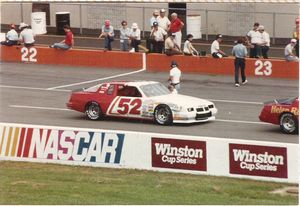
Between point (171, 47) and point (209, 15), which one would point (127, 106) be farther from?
point (209, 15)

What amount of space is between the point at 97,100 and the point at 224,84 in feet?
22.2

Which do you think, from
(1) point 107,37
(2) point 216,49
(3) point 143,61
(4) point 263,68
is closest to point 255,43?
(4) point 263,68

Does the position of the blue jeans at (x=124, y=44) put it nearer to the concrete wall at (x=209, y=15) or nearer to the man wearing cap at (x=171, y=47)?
the man wearing cap at (x=171, y=47)

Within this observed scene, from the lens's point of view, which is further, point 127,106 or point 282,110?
point 127,106

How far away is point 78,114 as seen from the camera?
27.6 metres

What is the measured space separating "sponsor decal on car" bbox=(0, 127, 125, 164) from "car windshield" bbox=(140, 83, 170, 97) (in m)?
4.71

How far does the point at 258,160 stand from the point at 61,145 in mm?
4795

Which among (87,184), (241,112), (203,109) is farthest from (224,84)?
(87,184)

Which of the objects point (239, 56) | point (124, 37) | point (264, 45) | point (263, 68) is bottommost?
point (263, 68)

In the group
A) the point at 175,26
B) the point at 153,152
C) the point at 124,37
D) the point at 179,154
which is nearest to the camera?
the point at 179,154

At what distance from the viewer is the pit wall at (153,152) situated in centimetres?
1908

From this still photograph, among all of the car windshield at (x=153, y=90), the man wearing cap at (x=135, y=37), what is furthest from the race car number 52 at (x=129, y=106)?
the man wearing cap at (x=135, y=37)

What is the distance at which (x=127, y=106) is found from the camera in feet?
84.7

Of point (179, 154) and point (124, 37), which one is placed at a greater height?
point (124, 37)
